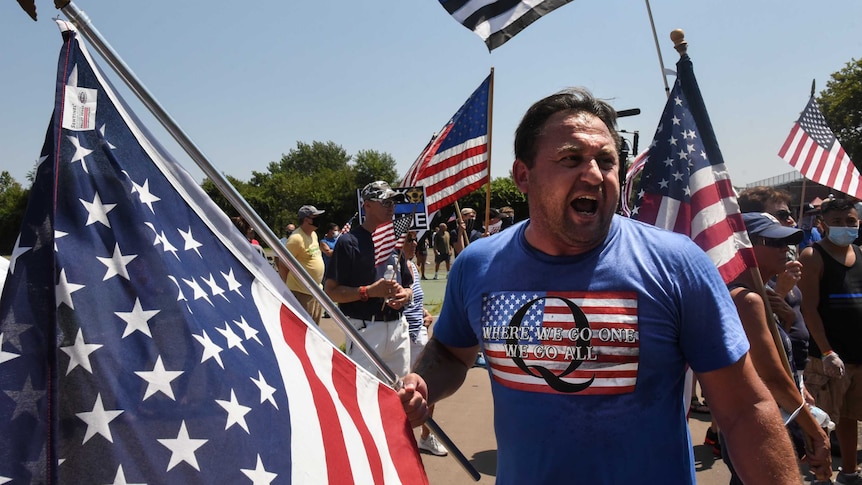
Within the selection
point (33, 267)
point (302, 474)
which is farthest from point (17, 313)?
point (302, 474)

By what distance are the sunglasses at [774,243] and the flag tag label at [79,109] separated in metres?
3.31

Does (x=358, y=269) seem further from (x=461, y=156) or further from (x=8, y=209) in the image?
(x=8, y=209)

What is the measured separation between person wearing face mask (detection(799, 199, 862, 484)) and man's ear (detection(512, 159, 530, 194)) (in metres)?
3.75

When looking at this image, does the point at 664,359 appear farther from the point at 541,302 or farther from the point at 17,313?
the point at 17,313

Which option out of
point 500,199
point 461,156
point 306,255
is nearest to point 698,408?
point 461,156

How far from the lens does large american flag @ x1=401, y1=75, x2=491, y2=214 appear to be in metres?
6.86

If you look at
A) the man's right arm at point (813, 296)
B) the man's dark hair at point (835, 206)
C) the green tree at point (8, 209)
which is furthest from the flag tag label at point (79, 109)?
the green tree at point (8, 209)

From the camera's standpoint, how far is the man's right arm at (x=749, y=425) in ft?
5.63

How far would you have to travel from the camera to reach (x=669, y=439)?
6.00 ft

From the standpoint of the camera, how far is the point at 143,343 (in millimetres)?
1707

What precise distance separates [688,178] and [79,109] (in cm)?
305

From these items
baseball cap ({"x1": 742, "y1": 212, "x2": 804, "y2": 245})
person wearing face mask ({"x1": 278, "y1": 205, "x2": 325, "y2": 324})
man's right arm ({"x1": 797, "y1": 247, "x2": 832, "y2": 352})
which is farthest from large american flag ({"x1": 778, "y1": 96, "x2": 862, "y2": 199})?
person wearing face mask ({"x1": 278, "y1": 205, "x2": 325, "y2": 324})

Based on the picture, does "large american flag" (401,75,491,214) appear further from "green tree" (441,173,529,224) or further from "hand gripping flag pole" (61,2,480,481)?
"green tree" (441,173,529,224)

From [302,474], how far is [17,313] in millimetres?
876
